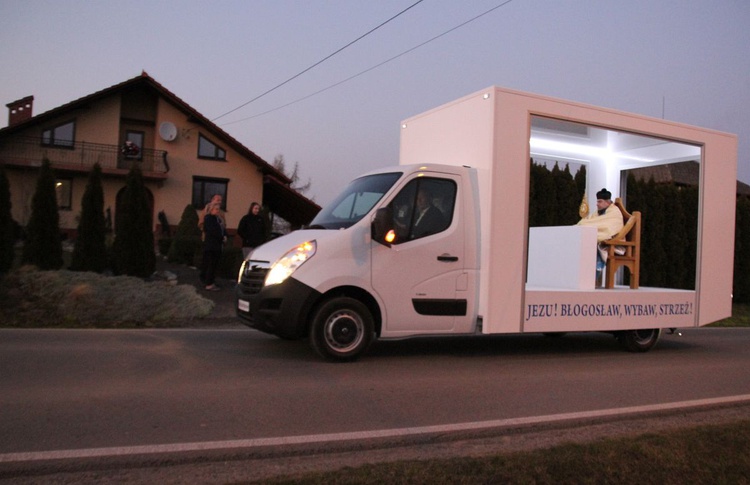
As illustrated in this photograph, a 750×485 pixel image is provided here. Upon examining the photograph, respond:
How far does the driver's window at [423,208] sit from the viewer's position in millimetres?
7906

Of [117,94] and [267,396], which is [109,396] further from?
[117,94]

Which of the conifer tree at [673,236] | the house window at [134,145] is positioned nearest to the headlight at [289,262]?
the conifer tree at [673,236]

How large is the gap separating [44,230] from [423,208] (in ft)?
32.9

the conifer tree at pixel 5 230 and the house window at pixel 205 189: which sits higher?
the house window at pixel 205 189

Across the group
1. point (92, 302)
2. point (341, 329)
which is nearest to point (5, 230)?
point (92, 302)

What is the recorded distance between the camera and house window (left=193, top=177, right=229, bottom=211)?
31.1 metres

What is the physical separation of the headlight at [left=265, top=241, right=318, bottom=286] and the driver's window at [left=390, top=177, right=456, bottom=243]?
1.03 meters

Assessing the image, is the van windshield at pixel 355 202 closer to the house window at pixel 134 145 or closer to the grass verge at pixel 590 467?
the grass verge at pixel 590 467

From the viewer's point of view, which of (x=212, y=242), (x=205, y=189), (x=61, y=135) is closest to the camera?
(x=212, y=242)

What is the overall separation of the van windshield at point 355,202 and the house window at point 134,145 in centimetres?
2293

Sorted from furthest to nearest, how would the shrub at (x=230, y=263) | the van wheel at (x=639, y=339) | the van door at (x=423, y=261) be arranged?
the shrub at (x=230, y=263), the van wheel at (x=639, y=339), the van door at (x=423, y=261)

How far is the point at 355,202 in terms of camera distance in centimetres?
823

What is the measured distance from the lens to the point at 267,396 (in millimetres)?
6094

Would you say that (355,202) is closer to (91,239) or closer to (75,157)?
(91,239)
